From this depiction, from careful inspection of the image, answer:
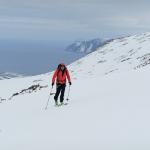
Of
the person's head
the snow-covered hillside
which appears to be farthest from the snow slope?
the snow-covered hillside

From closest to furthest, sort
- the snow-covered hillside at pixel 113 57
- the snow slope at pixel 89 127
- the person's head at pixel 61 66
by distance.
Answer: the snow slope at pixel 89 127 → the person's head at pixel 61 66 → the snow-covered hillside at pixel 113 57

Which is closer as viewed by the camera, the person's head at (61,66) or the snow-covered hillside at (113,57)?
the person's head at (61,66)

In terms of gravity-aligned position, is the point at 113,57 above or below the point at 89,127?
above

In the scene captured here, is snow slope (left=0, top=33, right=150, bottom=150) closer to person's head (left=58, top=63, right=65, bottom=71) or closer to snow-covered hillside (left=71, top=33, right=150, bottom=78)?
person's head (left=58, top=63, right=65, bottom=71)

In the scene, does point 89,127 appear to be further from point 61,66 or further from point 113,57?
point 113,57

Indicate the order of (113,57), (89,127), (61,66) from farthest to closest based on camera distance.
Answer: (113,57), (61,66), (89,127)

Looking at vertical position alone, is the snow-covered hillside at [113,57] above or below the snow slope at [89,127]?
above

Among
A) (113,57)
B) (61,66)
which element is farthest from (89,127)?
(113,57)

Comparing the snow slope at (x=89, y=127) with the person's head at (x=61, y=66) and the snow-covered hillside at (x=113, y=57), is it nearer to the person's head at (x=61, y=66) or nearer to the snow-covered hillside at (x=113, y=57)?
the person's head at (x=61, y=66)

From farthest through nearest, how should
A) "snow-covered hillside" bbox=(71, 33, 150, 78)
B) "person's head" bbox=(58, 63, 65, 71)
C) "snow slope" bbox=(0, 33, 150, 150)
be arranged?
"snow-covered hillside" bbox=(71, 33, 150, 78), "person's head" bbox=(58, 63, 65, 71), "snow slope" bbox=(0, 33, 150, 150)

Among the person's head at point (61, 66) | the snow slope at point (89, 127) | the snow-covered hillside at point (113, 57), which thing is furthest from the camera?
the snow-covered hillside at point (113, 57)

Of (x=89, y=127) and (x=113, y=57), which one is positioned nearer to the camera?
(x=89, y=127)

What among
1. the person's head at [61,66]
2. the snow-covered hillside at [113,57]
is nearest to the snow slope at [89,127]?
the person's head at [61,66]

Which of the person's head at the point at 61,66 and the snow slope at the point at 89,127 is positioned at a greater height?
the person's head at the point at 61,66
